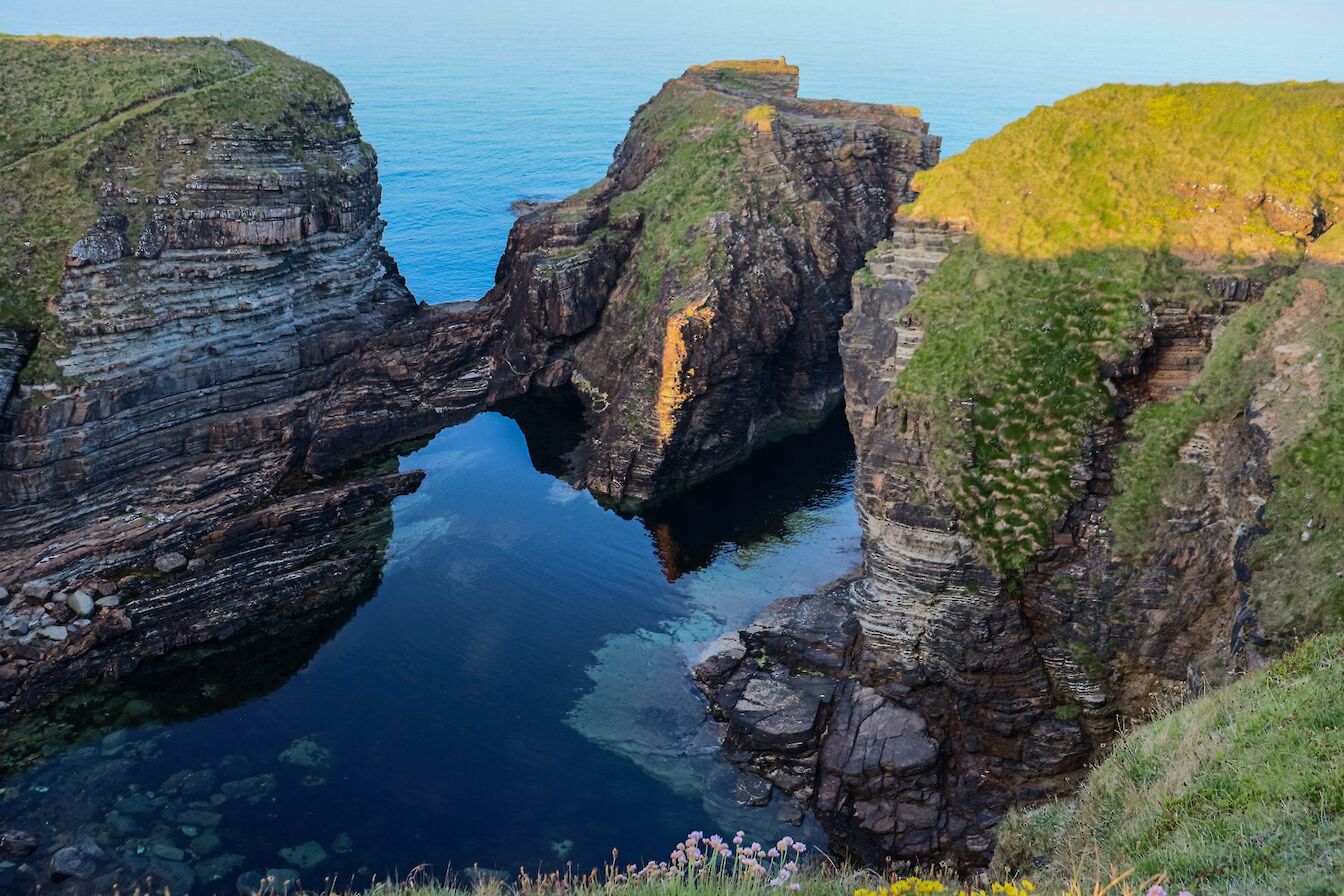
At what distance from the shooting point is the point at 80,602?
43.5 m

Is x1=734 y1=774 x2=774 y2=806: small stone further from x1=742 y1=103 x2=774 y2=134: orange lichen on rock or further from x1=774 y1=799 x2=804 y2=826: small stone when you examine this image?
x1=742 y1=103 x2=774 y2=134: orange lichen on rock

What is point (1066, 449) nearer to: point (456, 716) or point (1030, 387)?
point (1030, 387)

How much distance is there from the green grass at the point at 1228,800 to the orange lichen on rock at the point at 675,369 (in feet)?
107

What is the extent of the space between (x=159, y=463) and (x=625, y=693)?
83.2 ft

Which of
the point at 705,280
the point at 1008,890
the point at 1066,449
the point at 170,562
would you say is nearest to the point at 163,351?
the point at 170,562

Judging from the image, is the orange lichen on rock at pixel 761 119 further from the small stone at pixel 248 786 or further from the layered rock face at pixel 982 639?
the small stone at pixel 248 786

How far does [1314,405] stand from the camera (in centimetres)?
3109

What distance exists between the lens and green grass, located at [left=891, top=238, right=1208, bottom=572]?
35531mm

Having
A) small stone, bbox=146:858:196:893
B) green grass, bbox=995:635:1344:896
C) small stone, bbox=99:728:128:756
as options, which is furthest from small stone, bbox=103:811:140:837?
green grass, bbox=995:635:1344:896

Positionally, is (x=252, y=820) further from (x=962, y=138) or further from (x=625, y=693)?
(x=962, y=138)

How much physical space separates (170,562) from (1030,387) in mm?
35489

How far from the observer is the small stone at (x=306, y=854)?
112ft

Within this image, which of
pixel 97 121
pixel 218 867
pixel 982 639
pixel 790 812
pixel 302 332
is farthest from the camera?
pixel 302 332

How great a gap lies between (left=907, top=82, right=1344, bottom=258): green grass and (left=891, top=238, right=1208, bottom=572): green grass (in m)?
1.49
